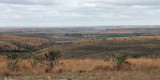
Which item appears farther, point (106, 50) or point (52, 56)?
point (106, 50)

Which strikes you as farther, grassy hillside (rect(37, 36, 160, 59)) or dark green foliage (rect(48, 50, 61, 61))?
grassy hillside (rect(37, 36, 160, 59))

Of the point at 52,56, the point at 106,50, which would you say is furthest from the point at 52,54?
the point at 106,50

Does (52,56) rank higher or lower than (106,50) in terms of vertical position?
higher

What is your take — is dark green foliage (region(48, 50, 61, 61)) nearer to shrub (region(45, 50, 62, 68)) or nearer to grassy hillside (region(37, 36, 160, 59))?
shrub (region(45, 50, 62, 68))

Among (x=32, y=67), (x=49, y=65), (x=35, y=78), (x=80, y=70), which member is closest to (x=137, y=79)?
(x=80, y=70)

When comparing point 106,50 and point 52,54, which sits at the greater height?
point 52,54

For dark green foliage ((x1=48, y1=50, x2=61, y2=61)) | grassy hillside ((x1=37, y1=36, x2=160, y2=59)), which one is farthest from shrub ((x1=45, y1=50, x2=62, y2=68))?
grassy hillside ((x1=37, y1=36, x2=160, y2=59))

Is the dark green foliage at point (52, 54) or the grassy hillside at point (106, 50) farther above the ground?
the dark green foliage at point (52, 54)

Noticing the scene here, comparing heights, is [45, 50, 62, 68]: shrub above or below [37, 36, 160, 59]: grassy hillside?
above

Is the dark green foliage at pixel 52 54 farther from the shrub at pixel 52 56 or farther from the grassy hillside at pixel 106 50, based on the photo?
the grassy hillside at pixel 106 50

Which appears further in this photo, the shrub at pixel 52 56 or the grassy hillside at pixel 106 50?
the grassy hillside at pixel 106 50

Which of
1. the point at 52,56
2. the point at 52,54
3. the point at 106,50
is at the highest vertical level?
the point at 52,54

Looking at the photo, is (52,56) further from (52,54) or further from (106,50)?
(106,50)

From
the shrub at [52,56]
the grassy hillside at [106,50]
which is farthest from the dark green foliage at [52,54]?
the grassy hillside at [106,50]
